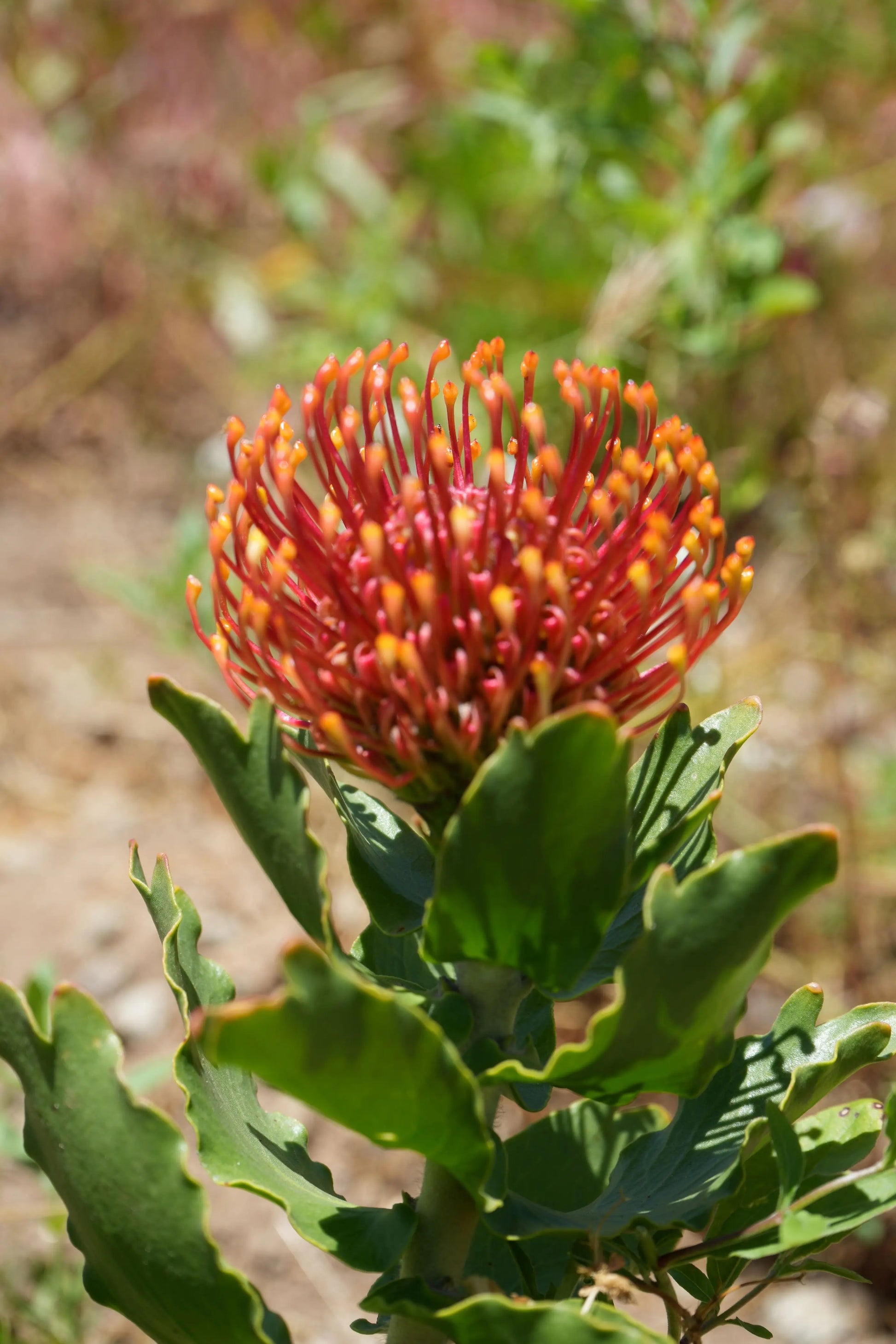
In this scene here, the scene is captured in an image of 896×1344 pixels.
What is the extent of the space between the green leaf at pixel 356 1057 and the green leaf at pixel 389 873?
155 millimetres

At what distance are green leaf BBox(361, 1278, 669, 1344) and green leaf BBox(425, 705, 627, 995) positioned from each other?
0.57 ft

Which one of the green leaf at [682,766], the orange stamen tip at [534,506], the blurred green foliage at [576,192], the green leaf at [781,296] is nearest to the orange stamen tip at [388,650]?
the orange stamen tip at [534,506]

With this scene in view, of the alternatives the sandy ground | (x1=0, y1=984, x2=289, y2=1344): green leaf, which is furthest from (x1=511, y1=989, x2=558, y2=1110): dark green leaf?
the sandy ground

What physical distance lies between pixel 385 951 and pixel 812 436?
1514 millimetres

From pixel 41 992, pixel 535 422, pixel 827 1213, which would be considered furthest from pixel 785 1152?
pixel 41 992

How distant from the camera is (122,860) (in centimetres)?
260

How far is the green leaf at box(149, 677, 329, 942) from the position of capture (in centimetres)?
66

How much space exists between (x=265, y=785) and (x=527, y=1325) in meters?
0.32

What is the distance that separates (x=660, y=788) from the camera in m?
0.82

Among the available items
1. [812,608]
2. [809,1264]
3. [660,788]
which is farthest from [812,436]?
[809,1264]

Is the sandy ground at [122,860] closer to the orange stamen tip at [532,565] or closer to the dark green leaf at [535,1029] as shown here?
the dark green leaf at [535,1029]

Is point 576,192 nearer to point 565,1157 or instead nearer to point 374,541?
point 374,541

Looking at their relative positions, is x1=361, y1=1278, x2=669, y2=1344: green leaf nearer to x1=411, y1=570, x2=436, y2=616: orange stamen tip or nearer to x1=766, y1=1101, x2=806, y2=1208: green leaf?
x1=766, y1=1101, x2=806, y2=1208: green leaf

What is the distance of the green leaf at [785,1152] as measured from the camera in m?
0.69
